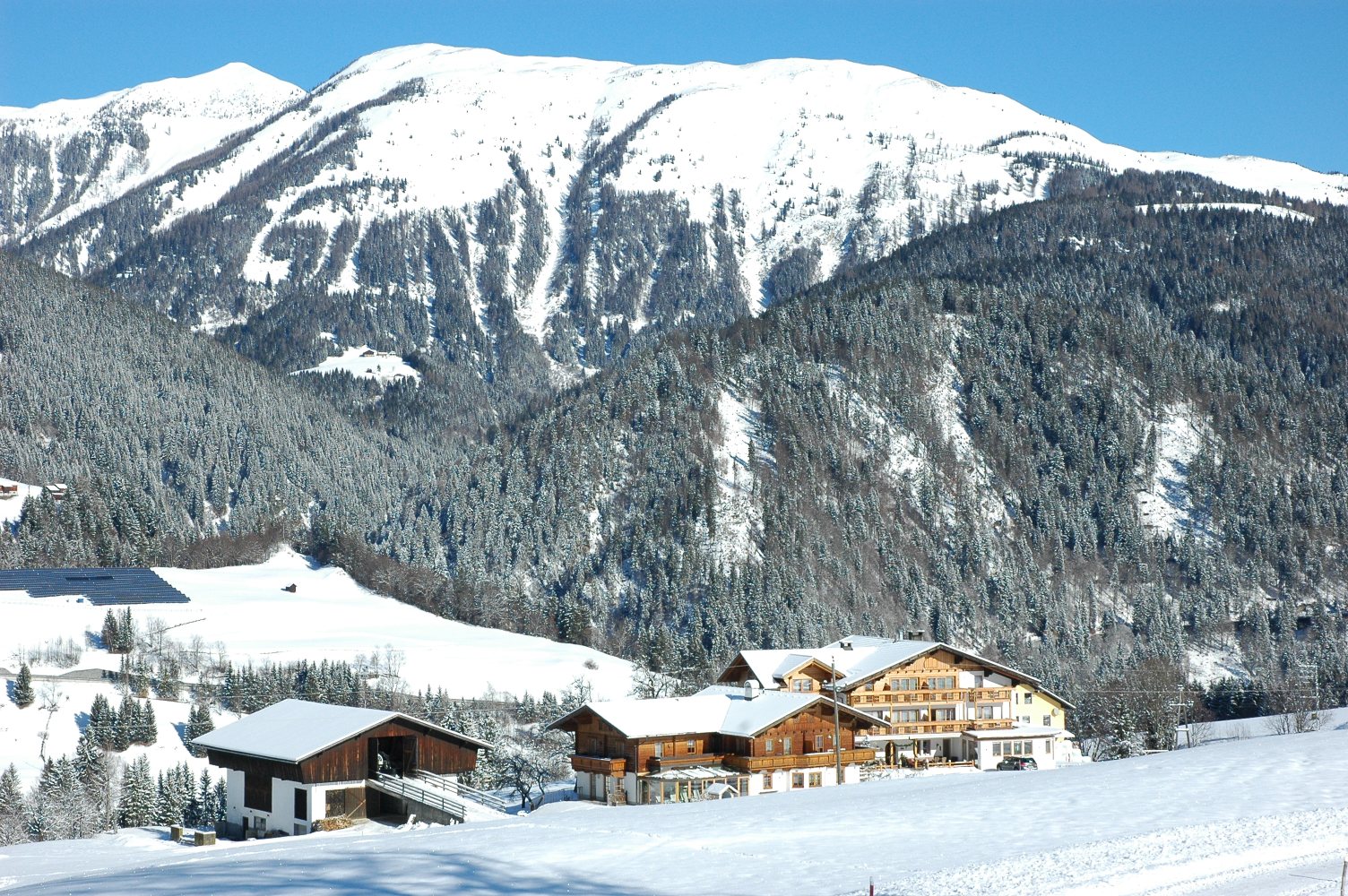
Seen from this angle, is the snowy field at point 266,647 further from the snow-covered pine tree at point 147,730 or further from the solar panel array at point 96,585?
the solar panel array at point 96,585

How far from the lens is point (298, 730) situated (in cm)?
5753

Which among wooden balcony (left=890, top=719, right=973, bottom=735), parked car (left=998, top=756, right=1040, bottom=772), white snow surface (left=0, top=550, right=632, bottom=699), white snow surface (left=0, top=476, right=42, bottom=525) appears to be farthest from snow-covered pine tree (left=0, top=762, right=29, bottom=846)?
white snow surface (left=0, top=476, right=42, bottom=525)

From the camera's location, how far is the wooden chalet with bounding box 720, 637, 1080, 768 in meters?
86.4

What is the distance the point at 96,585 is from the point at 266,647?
70.1ft

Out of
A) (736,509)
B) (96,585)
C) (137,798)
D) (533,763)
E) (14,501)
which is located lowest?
(137,798)

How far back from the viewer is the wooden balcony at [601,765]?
68.6 metres

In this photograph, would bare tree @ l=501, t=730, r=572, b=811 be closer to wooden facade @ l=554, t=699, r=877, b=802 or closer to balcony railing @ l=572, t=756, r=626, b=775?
balcony railing @ l=572, t=756, r=626, b=775

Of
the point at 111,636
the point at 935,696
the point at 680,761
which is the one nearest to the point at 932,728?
the point at 935,696

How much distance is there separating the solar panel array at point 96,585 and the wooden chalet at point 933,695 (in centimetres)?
6170

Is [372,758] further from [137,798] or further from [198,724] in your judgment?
[198,724]

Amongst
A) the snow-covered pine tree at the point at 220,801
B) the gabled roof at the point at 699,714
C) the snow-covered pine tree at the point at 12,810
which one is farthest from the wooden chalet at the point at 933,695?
the snow-covered pine tree at the point at 12,810

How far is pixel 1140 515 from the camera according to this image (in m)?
196

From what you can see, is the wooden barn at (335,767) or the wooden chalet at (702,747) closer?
the wooden barn at (335,767)

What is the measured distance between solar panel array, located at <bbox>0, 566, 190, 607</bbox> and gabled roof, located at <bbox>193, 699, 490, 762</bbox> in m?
71.7
